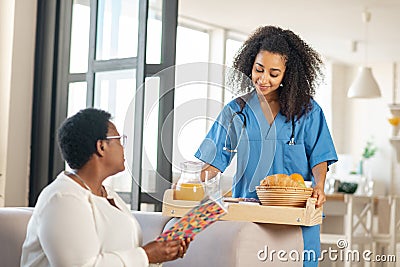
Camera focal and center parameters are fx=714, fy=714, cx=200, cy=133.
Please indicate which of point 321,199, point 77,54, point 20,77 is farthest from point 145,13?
point 321,199

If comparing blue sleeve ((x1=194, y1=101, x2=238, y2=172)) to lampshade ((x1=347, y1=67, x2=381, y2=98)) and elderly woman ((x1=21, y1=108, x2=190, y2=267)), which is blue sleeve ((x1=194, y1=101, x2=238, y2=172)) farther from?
lampshade ((x1=347, y1=67, x2=381, y2=98))

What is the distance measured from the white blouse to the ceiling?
178 inches

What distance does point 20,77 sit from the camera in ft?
13.2

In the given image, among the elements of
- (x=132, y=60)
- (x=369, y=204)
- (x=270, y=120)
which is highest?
(x=132, y=60)

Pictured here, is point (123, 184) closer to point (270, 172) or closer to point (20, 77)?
point (20, 77)

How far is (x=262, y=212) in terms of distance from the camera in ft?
6.82

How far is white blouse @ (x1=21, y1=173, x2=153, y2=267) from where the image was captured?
163 cm

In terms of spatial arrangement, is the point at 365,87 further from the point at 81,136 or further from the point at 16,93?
the point at 81,136

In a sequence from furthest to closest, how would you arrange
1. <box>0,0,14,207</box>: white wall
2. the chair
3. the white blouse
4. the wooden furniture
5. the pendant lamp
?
the pendant lamp
the wooden furniture
the chair
<box>0,0,14,207</box>: white wall
the white blouse

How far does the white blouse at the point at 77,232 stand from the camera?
1.63 m

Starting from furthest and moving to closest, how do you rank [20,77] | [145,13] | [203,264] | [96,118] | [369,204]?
[369,204], [20,77], [145,13], [203,264], [96,118]

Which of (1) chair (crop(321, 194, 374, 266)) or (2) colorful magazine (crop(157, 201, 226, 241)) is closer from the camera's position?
(2) colorful magazine (crop(157, 201, 226, 241))

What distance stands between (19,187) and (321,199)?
2.31m

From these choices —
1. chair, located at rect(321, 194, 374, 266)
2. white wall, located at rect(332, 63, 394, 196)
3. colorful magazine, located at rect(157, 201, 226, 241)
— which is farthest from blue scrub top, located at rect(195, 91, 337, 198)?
white wall, located at rect(332, 63, 394, 196)
